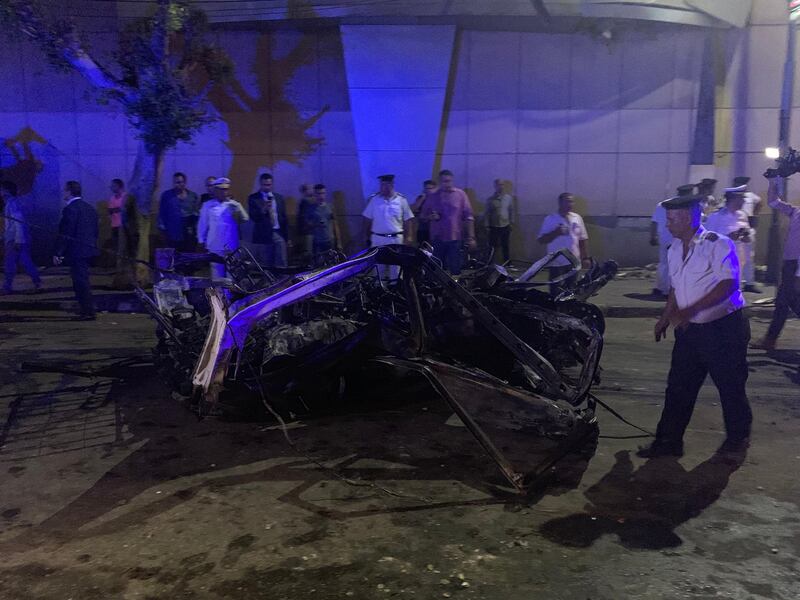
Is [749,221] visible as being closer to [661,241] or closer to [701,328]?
[661,241]

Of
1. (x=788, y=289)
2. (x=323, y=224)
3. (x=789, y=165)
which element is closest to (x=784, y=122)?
(x=789, y=165)

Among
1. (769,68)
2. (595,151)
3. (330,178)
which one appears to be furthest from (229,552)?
(769,68)

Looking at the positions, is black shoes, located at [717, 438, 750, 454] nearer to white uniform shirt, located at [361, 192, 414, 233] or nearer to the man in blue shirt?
white uniform shirt, located at [361, 192, 414, 233]

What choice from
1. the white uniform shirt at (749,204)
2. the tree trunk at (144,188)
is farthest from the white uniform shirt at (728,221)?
the tree trunk at (144,188)

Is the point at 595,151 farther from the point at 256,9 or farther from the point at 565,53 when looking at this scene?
the point at 256,9

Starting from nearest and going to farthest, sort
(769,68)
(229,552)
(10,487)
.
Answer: (229,552), (10,487), (769,68)

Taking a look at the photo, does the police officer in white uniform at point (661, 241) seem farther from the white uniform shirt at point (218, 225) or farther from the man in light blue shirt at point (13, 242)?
the man in light blue shirt at point (13, 242)

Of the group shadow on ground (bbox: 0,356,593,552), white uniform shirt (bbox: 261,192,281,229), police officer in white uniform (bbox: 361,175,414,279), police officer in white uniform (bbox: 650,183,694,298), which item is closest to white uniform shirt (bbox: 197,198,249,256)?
white uniform shirt (bbox: 261,192,281,229)

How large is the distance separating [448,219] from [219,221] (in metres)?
3.31

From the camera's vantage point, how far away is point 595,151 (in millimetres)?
13578

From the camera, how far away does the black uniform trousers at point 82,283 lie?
9.00 m

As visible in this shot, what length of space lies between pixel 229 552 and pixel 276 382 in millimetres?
1374

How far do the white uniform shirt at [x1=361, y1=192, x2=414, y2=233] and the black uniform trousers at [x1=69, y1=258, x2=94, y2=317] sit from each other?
3.91 m

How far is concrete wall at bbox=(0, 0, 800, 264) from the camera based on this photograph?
13.3 m
